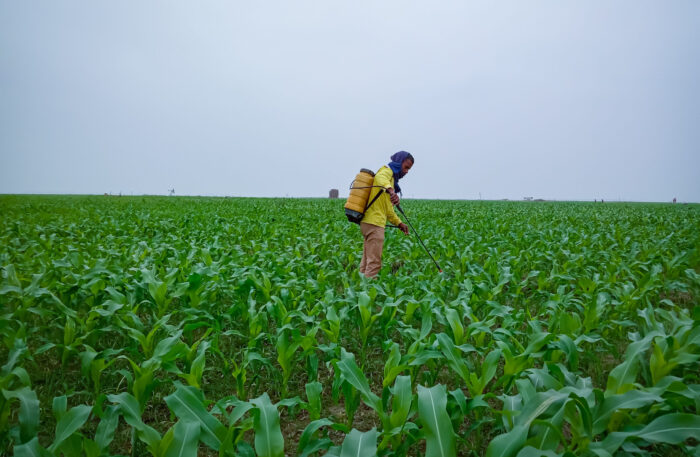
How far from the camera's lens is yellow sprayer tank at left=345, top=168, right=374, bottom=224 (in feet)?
17.1

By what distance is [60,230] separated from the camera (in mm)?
8797

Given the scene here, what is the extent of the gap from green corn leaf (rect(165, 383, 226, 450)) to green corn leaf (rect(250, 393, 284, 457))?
221 mm

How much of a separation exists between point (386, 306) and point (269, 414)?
1.91 meters

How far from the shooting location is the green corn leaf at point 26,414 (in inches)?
68.5

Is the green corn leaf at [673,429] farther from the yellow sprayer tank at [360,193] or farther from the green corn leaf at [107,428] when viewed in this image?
the yellow sprayer tank at [360,193]

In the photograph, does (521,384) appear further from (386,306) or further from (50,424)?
(50,424)

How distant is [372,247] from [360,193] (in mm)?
854

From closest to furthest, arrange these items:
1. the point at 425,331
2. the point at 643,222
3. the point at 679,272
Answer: the point at 425,331 < the point at 679,272 < the point at 643,222

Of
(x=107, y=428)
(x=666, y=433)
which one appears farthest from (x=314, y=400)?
(x=666, y=433)

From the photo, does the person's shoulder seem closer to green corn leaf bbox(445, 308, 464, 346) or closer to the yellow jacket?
the yellow jacket

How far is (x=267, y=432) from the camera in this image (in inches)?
65.4

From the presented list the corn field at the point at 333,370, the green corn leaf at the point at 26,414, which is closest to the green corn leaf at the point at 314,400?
the corn field at the point at 333,370

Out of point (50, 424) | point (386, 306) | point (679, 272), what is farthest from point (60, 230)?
point (679, 272)

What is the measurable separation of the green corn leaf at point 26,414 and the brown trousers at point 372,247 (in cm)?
404
